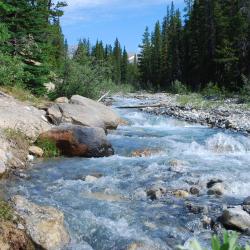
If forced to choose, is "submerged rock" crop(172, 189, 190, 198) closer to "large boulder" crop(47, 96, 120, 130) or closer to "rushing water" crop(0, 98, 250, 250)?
"rushing water" crop(0, 98, 250, 250)

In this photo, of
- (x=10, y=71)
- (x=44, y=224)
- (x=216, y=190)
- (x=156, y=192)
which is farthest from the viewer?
(x=10, y=71)

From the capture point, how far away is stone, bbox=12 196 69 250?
5.73 meters

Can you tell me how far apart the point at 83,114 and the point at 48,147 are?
3.79 meters

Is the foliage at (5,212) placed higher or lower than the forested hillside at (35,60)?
lower

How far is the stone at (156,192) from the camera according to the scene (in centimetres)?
785

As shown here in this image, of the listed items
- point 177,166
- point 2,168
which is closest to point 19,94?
point 2,168

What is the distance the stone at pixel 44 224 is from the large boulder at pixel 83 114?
787cm

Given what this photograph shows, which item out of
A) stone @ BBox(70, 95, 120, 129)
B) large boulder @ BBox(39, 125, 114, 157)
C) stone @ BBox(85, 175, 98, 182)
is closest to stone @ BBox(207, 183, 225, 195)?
stone @ BBox(85, 175, 98, 182)

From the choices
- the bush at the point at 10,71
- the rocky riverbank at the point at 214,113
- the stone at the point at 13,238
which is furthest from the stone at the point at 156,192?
the bush at the point at 10,71

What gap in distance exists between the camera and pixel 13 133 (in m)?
11.2

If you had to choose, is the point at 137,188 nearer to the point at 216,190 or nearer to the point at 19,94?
the point at 216,190

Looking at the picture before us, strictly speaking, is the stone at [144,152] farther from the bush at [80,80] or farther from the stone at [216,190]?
the bush at [80,80]

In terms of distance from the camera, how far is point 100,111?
16422mm

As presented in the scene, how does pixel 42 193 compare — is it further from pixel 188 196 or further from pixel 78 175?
pixel 188 196
